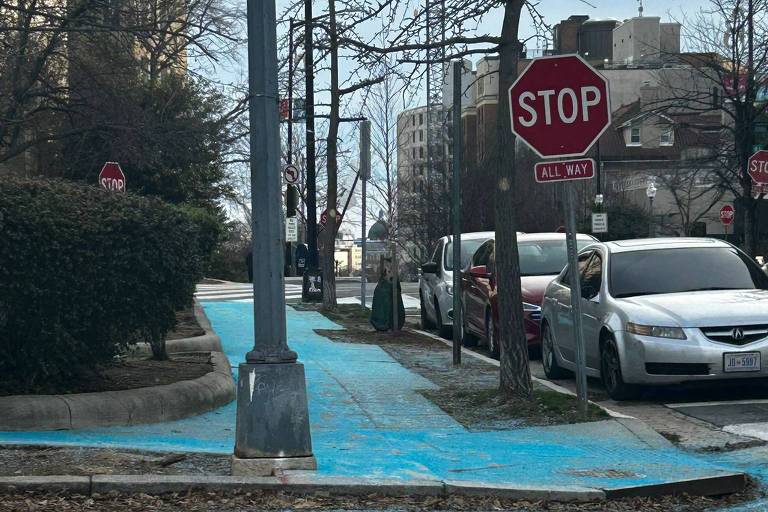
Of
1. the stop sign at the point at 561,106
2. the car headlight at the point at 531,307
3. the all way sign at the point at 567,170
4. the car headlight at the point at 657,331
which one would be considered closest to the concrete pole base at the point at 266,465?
the all way sign at the point at 567,170

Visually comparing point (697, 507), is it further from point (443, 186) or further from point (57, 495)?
point (443, 186)

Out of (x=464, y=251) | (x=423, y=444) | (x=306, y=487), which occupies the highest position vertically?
(x=464, y=251)

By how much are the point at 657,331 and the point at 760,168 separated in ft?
31.9

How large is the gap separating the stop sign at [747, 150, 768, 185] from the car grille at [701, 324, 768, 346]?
9.50 metres

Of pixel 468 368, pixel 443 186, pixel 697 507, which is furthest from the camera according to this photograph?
pixel 443 186

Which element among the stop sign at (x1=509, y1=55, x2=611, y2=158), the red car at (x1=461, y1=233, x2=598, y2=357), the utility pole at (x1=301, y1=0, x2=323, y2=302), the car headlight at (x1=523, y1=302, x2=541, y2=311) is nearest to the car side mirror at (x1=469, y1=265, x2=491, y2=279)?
the red car at (x1=461, y1=233, x2=598, y2=357)

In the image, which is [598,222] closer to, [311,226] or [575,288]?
[311,226]

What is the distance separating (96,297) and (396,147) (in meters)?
42.6

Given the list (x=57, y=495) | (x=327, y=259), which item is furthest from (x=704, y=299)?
(x=327, y=259)

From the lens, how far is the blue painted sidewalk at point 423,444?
7688 mm

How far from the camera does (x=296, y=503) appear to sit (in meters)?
6.70

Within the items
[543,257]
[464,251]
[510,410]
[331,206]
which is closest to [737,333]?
[510,410]

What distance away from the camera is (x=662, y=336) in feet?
35.3

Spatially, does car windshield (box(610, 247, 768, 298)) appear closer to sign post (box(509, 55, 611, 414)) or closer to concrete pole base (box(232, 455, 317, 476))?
sign post (box(509, 55, 611, 414))
